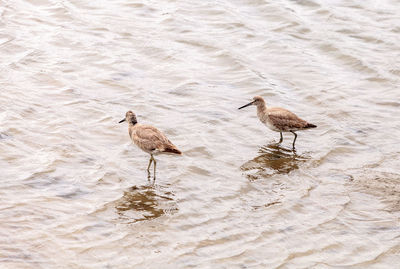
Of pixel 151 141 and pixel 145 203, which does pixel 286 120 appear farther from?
pixel 145 203

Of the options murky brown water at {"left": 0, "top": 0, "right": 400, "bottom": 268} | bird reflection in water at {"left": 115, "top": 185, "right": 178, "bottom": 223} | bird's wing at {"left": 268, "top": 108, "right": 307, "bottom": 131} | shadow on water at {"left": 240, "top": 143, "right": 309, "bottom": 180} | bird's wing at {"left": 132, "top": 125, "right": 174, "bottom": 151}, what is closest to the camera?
murky brown water at {"left": 0, "top": 0, "right": 400, "bottom": 268}

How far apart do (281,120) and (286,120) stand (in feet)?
0.33

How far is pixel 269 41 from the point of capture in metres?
20.2

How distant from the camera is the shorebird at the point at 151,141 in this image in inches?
508

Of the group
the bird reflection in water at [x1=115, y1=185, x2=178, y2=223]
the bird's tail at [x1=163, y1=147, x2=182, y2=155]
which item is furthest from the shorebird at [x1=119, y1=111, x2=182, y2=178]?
the bird reflection in water at [x1=115, y1=185, x2=178, y2=223]

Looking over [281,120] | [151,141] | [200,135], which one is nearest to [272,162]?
[281,120]

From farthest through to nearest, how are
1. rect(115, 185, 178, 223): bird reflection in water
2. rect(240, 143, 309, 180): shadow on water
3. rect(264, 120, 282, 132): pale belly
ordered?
rect(264, 120, 282, 132): pale belly → rect(240, 143, 309, 180): shadow on water → rect(115, 185, 178, 223): bird reflection in water

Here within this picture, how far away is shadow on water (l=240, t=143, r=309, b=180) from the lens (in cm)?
1343

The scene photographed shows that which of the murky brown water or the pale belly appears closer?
the murky brown water

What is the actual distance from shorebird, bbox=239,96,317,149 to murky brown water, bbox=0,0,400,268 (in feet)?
1.31

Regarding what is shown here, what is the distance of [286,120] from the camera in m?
14.6

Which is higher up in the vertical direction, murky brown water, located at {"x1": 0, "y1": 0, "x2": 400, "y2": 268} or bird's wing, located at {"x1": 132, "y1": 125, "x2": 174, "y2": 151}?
bird's wing, located at {"x1": 132, "y1": 125, "x2": 174, "y2": 151}

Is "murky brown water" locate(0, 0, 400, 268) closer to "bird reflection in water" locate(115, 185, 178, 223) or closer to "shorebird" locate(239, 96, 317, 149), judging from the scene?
"bird reflection in water" locate(115, 185, 178, 223)

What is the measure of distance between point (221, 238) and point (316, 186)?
2675 millimetres
